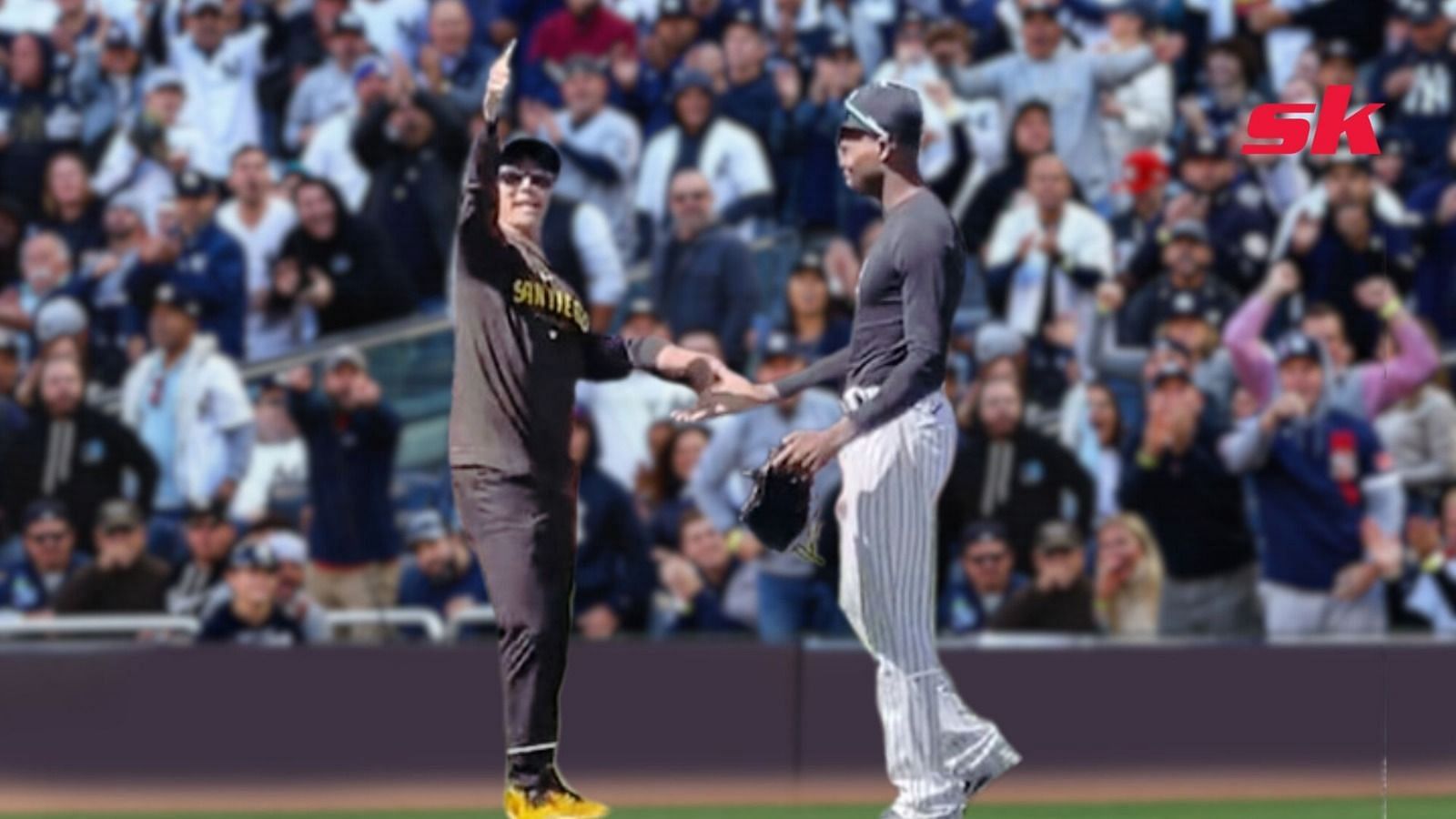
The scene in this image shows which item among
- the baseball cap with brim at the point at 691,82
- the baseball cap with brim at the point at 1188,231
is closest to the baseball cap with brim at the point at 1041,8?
the baseball cap with brim at the point at 1188,231

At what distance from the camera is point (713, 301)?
432 inches

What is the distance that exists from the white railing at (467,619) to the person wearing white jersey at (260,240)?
1327 mm

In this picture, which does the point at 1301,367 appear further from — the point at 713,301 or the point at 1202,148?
the point at 713,301

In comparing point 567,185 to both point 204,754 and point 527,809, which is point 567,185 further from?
point 527,809

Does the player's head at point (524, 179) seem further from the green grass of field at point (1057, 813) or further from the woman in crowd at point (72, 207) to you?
the woman in crowd at point (72, 207)

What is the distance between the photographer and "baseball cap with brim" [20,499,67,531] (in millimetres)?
10578

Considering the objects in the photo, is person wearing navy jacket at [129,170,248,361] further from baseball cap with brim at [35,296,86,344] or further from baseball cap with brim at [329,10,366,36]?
baseball cap with brim at [329,10,366,36]

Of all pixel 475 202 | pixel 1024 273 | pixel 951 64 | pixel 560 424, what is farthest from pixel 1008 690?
pixel 475 202

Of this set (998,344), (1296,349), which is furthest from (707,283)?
(1296,349)

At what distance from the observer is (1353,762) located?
1084cm

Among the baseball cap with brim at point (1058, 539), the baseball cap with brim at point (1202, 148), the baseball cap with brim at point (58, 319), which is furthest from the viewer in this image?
the baseball cap with brim at point (1202, 148)

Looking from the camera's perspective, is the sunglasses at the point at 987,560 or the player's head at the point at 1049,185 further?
the player's head at the point at 1049,185

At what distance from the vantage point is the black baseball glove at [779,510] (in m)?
7.13

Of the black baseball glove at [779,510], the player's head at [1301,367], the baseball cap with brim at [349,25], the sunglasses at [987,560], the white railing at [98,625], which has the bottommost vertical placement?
the white railing at [98,625]
